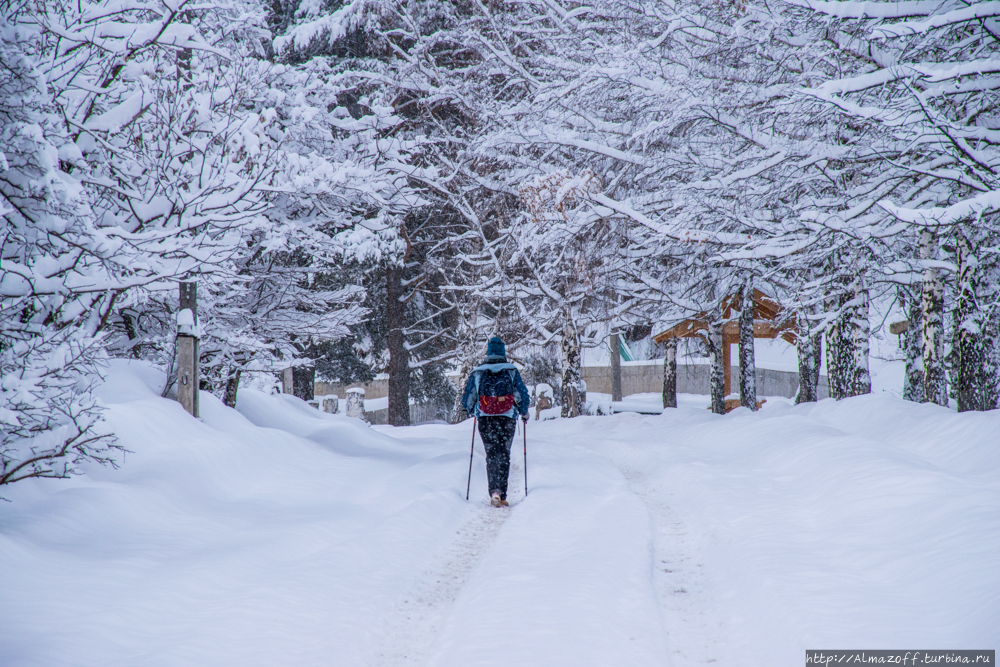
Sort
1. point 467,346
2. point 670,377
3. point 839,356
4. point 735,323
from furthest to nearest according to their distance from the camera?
point 670,377, point 735,323, point 467,346, point 839,356

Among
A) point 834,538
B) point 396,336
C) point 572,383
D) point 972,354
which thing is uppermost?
point 396,336

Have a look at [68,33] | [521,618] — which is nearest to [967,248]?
[521,618]

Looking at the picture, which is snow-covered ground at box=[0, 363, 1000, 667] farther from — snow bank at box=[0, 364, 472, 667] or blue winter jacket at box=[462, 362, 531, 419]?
blue winter jacket at box=[462, 362, 531, 419]

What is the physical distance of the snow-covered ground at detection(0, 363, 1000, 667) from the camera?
410 cm

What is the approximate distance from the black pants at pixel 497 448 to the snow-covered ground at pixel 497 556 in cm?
42

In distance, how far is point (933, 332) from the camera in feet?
39.1

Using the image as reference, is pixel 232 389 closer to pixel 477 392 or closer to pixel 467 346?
pixel 477 392

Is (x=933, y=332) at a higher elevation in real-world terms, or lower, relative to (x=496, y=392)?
higher

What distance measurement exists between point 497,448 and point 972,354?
24.9ft

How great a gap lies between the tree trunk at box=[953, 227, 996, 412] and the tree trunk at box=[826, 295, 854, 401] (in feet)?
13.6

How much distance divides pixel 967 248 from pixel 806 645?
828cm

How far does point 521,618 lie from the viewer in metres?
4.46

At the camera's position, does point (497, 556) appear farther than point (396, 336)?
No

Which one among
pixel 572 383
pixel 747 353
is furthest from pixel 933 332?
pixel 572 383
